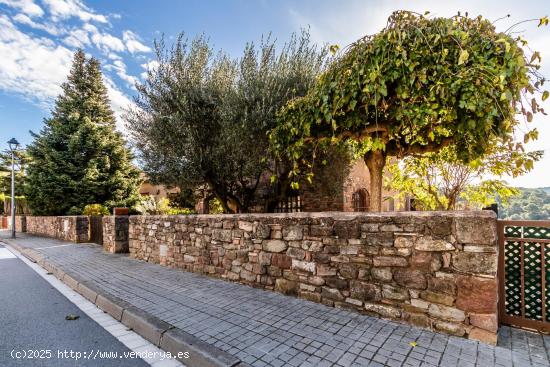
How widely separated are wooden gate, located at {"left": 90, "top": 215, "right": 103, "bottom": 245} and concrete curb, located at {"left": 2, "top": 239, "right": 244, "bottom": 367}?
8.11m

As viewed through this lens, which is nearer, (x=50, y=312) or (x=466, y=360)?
(x=466, y=360)

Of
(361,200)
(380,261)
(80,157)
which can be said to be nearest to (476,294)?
(380,261)

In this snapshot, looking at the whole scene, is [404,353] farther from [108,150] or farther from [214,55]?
[108,150]

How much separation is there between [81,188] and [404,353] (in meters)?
19.2

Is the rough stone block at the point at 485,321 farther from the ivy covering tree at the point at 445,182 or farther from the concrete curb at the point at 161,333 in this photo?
the ivy covering tree at the point at 445,182

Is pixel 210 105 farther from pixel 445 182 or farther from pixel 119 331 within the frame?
pixel 445 182

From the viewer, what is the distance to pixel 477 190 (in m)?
9.64

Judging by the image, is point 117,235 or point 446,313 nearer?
point 446,313

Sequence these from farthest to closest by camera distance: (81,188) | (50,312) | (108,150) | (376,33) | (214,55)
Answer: (108,150) < (81,188) < (214,55) < (376,33) < (50,312)

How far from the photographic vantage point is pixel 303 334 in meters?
3.24

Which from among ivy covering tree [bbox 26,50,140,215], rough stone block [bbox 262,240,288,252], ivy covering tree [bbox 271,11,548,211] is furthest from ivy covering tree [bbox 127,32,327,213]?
ivy covering tree [bbox 26,50,140,215]

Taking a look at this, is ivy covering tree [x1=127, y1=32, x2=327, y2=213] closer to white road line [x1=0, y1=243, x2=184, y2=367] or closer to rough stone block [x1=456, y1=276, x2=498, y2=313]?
white road line [x1=0, y1=243, x2=184, y2=367]

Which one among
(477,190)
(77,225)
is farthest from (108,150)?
(477,190)

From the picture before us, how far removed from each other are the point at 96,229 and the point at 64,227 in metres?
2.60
